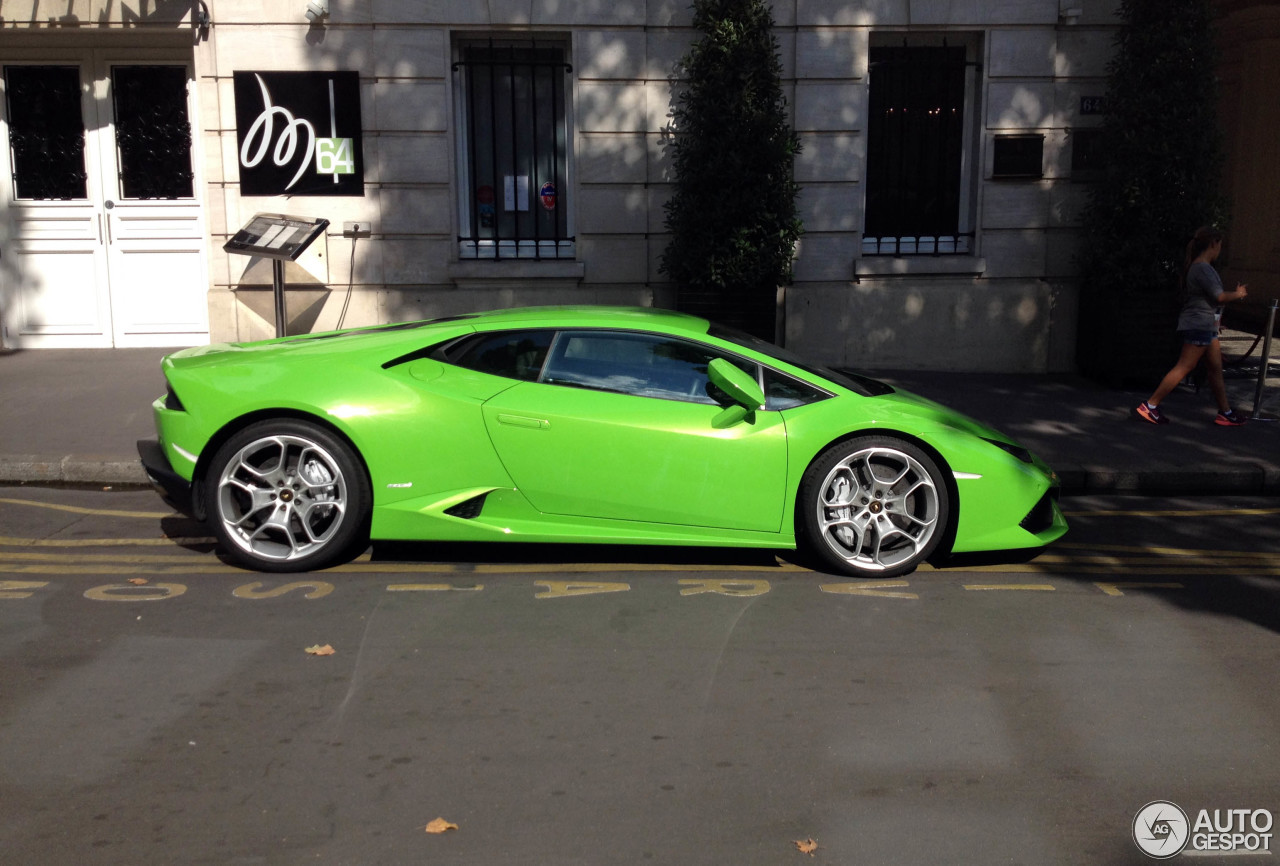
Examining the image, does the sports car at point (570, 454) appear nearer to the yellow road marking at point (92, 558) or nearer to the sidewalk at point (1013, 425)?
the yellow road marking at point (92, 558)

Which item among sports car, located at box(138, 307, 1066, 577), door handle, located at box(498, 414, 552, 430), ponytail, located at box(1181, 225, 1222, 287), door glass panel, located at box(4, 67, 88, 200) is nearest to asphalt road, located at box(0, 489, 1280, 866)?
sports car, located at box(138, 307, 1066, 577)

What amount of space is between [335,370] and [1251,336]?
1234 centimetres

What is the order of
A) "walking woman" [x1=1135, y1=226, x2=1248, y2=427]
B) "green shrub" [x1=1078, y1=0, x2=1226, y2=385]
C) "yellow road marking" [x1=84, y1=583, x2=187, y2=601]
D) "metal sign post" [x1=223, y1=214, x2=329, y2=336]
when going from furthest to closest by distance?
"green shrub" [x1=1078, y1=0, x2=1226, y2=385], "metal sign post" [x1=223, y1=214, x2=329, y2=336], "walking woman" [x1=1135, y1=226, x2=1248, y2=427], "yellow road marking" [x1=84, y1=583, x2=187, y2=601]

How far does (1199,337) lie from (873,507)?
5.20 meters

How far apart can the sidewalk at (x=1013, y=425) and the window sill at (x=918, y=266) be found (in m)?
1.04

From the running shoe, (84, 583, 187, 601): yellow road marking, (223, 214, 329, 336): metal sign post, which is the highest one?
(223, 214, 329, 336): metal sign post

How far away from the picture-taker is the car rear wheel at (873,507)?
598cm

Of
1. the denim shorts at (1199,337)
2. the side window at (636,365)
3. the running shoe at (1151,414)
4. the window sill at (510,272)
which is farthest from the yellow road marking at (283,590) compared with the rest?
the denim shorts at (1199,337)

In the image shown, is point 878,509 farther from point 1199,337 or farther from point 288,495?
point 1199,337

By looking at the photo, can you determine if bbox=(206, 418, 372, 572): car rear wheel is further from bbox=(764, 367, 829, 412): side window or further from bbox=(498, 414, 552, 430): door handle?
bbox=(764, 367, 829, 412): side window

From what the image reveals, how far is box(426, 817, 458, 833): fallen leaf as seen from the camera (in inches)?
140

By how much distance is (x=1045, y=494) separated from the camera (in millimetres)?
6176

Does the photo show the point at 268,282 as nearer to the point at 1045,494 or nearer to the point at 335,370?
the point at 335,370

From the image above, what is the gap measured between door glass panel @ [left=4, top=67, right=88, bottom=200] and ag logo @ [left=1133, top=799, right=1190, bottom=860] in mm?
11797
